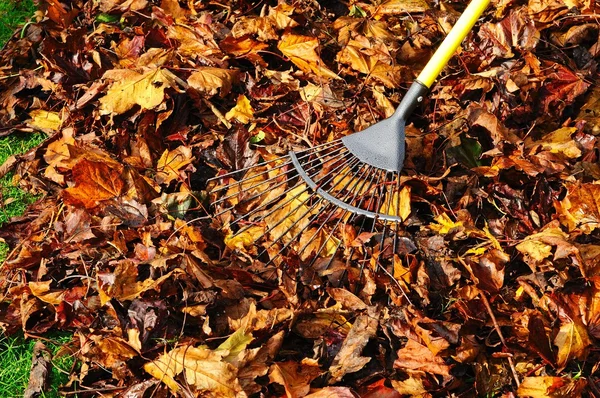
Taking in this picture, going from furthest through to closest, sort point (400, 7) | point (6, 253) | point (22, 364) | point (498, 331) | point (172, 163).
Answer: point (400, 7)
point (172, 163)
point (6, 253)
point (22, 364)
point (498, 331)

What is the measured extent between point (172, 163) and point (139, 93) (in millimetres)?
297

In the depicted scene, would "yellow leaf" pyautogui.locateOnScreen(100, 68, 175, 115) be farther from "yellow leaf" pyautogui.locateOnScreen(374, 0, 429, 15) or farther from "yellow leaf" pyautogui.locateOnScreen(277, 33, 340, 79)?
"yellow leaf" pyautogui.locateOnScreen(374, 0, 429, 15)

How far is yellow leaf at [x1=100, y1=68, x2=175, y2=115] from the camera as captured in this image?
2.49 metres

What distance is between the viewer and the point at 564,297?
2.02 metres

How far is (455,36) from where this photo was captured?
2.34 m

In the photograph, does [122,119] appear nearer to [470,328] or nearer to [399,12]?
[399,12]

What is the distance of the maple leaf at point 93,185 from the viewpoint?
2.29 metres

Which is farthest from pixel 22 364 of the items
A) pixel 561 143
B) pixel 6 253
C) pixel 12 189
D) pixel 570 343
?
pixel 561 143

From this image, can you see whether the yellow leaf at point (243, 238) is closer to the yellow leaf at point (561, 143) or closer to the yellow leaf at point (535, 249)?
the yellow leaf at point (535, 249)

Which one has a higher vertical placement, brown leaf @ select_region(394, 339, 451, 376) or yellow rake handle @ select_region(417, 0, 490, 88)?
yellow rake handle @ select_region(417, 0, 490, 88)

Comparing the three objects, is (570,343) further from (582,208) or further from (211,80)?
(211,80)

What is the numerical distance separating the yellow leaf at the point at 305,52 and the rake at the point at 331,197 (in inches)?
15.9

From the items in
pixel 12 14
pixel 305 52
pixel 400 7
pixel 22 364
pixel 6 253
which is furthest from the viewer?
pixel 12 14

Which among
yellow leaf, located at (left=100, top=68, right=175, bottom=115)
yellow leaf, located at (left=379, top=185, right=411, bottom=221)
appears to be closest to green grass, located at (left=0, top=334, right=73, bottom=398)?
yellow leaf, located at (left=100, top=68, right=175, bottom=115)
